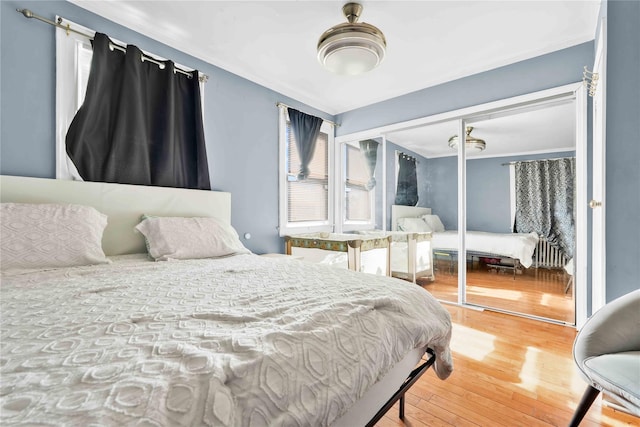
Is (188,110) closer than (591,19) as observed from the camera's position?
No

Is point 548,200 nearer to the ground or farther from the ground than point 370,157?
nearer to the ground

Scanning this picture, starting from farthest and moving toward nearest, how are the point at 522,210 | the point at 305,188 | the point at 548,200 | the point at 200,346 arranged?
the point at 305,188 < the point at 522,210 < the point at 548,200 < the point at 200,346

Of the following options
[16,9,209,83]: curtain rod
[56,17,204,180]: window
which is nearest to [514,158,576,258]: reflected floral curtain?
[16,9,209,83]: curtain rod

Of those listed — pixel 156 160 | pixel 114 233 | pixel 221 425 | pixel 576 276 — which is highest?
pixel 156 160

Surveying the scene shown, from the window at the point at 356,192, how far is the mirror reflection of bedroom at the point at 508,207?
2.40 feet

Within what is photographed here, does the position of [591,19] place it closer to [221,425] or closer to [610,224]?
[610,224]

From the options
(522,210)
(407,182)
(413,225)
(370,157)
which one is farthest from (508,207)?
(370,157)

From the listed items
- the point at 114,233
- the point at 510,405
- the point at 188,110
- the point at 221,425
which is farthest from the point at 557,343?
the point at 188,110

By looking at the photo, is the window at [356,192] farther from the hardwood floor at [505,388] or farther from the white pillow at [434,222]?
the hardwood floor at [505,388]

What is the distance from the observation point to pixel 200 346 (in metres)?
0.65

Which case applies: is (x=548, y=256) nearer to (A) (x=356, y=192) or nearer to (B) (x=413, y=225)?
(B) (x=413, y=225)

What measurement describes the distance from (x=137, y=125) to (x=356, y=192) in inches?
106

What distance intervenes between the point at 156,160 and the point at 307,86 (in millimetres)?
1927

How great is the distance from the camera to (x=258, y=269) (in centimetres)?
153
